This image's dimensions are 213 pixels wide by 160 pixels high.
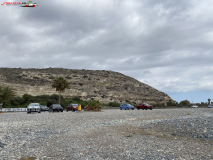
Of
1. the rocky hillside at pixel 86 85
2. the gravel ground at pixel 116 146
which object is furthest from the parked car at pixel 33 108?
the rocky hillside at pixel 86 85

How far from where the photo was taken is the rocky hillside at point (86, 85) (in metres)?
73.3

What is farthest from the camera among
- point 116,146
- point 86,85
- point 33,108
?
point 86,85

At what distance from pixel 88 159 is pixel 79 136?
4.11 metres

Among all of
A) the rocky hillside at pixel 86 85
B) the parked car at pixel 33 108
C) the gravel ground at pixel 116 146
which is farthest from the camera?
the rocky hillside at pixel 86 85

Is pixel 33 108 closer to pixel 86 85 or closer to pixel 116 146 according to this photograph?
pixel 116 146

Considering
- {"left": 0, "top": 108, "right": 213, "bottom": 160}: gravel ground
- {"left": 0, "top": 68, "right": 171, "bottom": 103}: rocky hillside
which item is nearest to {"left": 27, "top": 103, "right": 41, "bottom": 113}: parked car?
{"left": 0, "top": 108, "right": 213, "bottom": 160}: gravel ground

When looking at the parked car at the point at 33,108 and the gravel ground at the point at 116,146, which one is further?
the parked car at the point at 33,108

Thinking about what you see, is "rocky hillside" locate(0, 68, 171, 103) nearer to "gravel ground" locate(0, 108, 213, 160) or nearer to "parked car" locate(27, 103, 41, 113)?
"parked car" locate(27, 103, 41, 113)

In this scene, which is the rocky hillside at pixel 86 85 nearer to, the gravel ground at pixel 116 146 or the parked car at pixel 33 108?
the parked car at pixel 33 108

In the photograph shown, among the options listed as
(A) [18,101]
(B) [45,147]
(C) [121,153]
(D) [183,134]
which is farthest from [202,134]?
(A) [18,101]

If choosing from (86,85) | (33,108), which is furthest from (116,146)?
(86,85)

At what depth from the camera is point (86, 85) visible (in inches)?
3260

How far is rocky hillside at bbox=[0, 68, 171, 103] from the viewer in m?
73.3

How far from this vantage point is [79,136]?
11.5 metres
